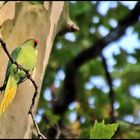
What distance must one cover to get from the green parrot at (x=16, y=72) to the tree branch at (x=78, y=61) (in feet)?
5.66

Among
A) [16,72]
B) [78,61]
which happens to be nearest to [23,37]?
[16,72]

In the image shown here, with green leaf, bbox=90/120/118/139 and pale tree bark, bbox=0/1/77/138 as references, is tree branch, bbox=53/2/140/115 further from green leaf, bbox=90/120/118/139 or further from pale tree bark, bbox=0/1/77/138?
green leaf, bbox=90/120/118/139

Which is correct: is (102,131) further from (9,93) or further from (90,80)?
(90,80)

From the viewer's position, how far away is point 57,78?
147 inches

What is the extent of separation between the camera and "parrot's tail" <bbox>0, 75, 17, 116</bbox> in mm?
1167

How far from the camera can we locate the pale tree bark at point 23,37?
1296mm

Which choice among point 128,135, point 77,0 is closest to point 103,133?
point 128,135

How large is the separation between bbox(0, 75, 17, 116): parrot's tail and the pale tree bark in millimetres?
77

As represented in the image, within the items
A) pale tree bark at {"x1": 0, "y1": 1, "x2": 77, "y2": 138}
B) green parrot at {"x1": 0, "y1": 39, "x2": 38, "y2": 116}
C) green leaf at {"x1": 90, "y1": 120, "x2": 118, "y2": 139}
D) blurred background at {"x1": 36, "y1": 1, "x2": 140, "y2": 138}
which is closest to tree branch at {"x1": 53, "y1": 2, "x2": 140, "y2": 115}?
blurred background at {"x1": 36, "y1": 1, "x2": 140, "y2": 138}

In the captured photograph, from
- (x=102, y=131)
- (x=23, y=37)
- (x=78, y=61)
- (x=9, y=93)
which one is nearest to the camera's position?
(x=102, y=131)

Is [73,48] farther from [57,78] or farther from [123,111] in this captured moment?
[123,111]

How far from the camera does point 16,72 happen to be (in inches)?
46.9

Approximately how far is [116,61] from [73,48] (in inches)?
13.4

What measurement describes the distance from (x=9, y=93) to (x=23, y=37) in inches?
10.5
